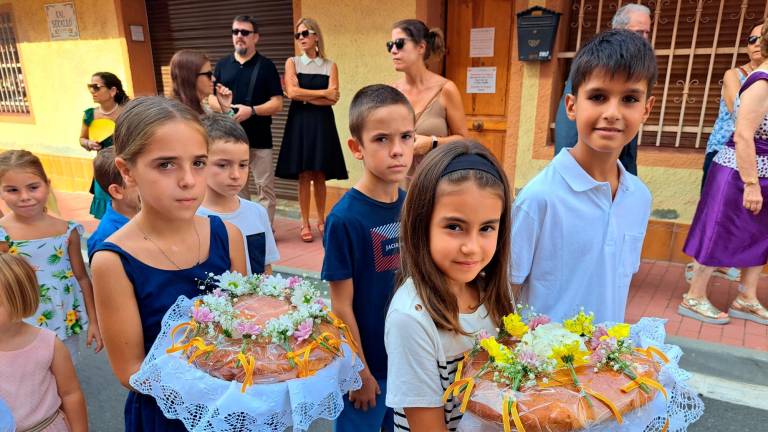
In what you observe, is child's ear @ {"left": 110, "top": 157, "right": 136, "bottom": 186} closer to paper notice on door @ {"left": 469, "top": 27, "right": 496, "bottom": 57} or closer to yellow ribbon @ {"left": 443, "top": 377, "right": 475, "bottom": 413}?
yellow ribbon @ {"left": 443, "top": 377, "right": 475, "bottom": 413}

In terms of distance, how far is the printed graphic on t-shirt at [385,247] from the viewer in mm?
1804

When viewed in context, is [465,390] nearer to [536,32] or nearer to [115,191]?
[115,191]

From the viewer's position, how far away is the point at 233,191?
2.27 m

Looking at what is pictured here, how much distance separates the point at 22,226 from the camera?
2562mm

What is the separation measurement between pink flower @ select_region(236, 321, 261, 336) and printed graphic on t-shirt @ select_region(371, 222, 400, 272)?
2.08ft

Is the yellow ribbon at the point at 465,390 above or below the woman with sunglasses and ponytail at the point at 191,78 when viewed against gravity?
below

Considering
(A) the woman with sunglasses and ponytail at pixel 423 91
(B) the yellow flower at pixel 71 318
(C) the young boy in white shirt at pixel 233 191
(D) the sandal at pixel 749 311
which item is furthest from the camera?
(D) the sandal at pixel 749 311

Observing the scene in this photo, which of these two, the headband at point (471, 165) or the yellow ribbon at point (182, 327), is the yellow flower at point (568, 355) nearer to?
the headband at point (471, 165)

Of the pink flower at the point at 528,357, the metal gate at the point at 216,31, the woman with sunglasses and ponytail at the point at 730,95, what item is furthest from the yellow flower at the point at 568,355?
the metal gate at the point at 216,31

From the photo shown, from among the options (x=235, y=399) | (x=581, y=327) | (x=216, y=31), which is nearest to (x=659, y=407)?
(x=581, y=327)

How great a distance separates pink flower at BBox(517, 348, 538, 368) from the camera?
3.58 feet

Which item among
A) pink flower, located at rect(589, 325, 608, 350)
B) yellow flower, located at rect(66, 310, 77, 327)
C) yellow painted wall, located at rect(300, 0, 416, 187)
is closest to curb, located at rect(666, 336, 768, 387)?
pink flower, located at rect(589, 325, 608, 350)

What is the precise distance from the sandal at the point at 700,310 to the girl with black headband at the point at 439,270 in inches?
125

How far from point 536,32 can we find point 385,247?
373cm
